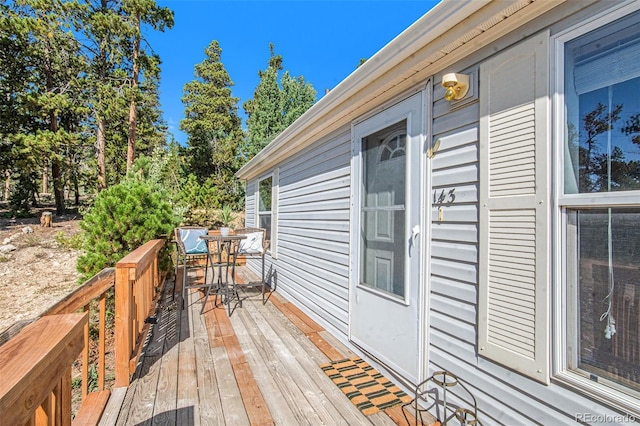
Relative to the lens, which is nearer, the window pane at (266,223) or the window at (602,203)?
the window at (602,203)

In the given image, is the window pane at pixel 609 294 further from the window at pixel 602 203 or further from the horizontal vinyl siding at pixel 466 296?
the horizontal vinyl siding at pixel 466 296

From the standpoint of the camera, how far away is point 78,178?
14.4 meters

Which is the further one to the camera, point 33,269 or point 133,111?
point 133,111

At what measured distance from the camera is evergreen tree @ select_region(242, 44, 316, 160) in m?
16.1

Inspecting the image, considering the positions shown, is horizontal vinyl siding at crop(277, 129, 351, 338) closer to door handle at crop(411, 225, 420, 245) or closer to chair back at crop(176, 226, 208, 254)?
door handle at crop(411, 225, 420, 245)

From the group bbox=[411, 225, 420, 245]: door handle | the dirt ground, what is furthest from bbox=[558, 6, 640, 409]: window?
the dirt ground

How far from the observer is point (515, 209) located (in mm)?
1661

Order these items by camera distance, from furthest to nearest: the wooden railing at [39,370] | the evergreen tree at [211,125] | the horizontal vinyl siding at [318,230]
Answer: the evergreen tree at [211,125]
the horizontal vinyl siding at [318,230]
the wooden railing at [39,370]

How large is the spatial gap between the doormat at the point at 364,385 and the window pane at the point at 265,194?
163 inches

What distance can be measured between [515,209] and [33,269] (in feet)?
38.8

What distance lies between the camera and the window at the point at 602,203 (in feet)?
4.20

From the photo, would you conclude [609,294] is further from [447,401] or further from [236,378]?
[236,378]

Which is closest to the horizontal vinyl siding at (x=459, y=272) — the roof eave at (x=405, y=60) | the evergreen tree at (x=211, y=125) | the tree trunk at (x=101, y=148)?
the roof eave at (x=405, y=60)

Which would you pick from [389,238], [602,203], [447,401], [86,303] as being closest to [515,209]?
[602,203]
